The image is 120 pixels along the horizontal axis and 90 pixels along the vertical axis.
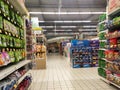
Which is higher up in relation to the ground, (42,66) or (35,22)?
(35,22)

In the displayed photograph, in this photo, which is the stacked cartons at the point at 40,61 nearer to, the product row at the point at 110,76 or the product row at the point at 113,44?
the product row at the point at 110,76

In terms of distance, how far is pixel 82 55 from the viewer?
12.7m

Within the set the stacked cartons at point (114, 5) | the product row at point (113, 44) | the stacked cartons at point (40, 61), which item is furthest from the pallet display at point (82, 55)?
the stacked cartons at point (114, 5)

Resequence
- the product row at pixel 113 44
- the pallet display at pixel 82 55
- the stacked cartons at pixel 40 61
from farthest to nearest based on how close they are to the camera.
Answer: the pallet display at pixel 82 55 < the stacked cartons at pixel 40 61 < the product row at pixel 113 44

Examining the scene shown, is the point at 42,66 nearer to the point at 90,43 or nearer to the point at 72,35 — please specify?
the point at 90,43

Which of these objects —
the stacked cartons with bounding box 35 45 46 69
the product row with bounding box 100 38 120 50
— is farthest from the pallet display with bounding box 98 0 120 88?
the stacked cartons with bounding box 35 45 46 69

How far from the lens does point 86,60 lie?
41.5ft

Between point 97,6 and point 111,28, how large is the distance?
267 inches

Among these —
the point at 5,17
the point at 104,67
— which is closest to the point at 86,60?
the point at 104,67

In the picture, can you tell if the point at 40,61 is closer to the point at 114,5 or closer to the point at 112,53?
the point at 112,53

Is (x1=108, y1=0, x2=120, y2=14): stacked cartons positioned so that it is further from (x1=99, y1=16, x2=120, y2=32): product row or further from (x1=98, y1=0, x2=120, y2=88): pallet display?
(x1=99, y1=16, x2=120, y2=32): product row

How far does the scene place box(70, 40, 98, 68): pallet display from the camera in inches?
493

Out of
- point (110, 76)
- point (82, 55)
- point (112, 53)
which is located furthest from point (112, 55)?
point (82, 55)

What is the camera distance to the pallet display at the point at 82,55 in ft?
41.1
